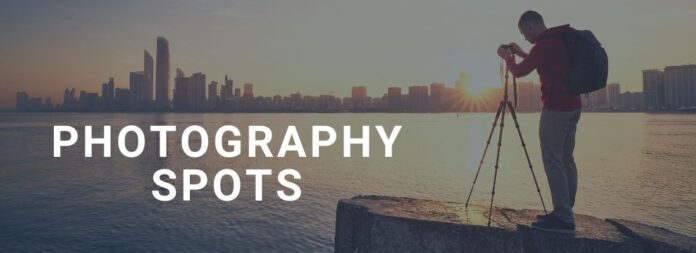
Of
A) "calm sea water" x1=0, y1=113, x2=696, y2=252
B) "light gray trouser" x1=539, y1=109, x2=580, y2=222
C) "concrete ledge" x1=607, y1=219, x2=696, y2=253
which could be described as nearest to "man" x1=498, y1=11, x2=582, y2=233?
"light gray trouser" x1=539, y1=109, x2=580, y2=222

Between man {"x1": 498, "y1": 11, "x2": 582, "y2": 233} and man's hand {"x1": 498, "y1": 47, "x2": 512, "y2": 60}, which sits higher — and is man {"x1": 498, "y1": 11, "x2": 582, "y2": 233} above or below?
below

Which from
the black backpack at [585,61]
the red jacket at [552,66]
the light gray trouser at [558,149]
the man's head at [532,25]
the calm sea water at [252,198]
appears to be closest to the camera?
the black backpack at [585,61]

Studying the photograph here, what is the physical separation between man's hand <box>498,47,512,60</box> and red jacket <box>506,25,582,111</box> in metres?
0.21

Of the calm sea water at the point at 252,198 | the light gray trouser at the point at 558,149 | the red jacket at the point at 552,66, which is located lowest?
the calm sea water at the point at 252,198

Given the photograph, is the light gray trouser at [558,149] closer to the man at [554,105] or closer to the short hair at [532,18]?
the man at [554,105]

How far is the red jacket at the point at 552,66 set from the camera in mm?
5238

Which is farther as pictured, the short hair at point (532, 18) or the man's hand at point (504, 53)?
the man's hand at point (504, 53)

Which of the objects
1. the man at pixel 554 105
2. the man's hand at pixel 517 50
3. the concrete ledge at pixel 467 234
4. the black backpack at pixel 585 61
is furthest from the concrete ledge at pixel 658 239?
the man's hand at pixel 517 50

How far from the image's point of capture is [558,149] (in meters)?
5.43

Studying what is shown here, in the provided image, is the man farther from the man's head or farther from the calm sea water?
the calm sea water

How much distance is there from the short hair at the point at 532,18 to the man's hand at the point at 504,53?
421 millimetres

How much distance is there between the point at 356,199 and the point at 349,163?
77.1ft

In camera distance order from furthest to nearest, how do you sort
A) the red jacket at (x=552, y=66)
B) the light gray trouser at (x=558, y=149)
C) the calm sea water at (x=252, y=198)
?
the calm sea water at (x=252, y=198) < the light gray trouser at (x=558, y=149) < the red jacket at (x=552, y=66)

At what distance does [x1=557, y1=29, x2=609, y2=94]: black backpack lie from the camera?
5.11 metres
